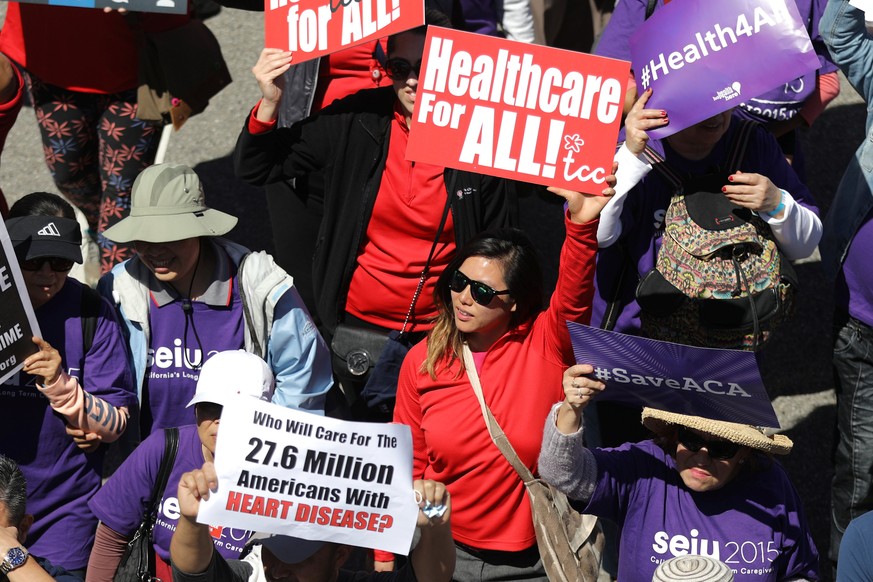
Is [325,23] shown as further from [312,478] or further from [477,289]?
[312,478]

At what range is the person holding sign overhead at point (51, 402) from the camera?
3.98 meters

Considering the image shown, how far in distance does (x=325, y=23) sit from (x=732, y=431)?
1.96 metres

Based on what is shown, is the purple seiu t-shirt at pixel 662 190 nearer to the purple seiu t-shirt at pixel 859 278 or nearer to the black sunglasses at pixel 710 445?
the purple seiu t-shirt at pixel 859 278

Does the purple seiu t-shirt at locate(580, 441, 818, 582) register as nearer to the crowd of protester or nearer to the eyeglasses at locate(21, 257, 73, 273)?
the crowd of protester

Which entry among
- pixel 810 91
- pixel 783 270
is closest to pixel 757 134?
pixel 783 270

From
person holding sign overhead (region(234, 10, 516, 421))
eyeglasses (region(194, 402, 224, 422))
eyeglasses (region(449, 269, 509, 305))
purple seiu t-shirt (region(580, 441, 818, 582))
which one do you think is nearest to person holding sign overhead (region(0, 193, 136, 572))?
eyeglasses (region(194, 402, 224, 422))

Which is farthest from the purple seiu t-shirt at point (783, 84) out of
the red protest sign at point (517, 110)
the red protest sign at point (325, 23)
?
the red protest sign at point (325, 23)

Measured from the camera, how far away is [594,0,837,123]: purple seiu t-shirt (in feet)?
15.0

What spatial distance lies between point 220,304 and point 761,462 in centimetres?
180

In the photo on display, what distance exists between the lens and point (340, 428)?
317 centimetres

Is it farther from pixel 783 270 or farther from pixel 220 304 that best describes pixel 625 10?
pixel 220 304

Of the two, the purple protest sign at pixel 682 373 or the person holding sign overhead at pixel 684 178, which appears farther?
the person holding sign overhead at pixel 684 178

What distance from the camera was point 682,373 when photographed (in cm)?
354

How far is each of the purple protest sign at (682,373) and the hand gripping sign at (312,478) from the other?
64cm
